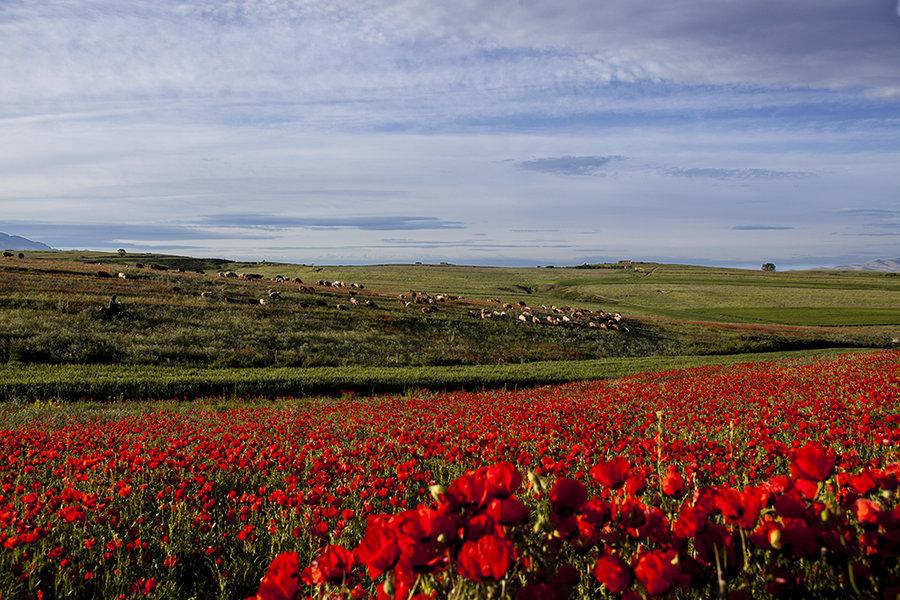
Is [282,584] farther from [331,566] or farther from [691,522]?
[691,522]

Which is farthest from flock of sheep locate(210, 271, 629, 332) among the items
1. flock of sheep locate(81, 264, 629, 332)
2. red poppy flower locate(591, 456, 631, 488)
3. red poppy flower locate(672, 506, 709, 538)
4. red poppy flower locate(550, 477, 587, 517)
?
red poppy flower locate(672, 506, 709, 538)

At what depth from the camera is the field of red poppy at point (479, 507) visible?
224 centimetres

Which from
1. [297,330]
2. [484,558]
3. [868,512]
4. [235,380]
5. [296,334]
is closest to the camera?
[484,558]

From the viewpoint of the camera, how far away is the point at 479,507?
2.32 m

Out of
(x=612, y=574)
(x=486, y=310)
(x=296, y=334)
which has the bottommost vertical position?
(x=296, y=334)

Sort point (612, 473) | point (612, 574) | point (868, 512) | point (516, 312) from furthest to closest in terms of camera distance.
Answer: point (516, 312), point (612, 473), point (868, 512), point (612, 574)

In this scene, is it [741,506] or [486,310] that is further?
[486,310]

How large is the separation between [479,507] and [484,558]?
33 cm

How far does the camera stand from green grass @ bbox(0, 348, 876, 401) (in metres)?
20.9

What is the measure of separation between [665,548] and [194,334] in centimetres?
3488

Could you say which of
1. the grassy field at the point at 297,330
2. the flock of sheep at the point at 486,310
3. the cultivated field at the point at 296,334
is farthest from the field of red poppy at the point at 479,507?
the flock of sheep at the point at 486,310

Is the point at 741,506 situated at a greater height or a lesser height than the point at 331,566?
greater

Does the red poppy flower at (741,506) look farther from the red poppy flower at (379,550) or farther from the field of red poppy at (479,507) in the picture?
the red poppy flower at (379,550)

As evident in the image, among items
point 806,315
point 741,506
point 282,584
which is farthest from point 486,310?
point 282,584
